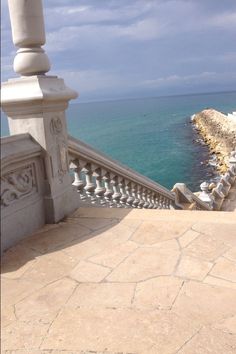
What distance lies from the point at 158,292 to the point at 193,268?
485 mm

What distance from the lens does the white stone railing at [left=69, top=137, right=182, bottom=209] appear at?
4754 millimetres

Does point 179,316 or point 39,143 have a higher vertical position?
point 39,143

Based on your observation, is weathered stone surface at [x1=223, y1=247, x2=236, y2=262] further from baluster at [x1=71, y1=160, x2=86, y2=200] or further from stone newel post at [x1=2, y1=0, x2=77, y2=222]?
baluster at [x1=71, y1=160, x2=86, y2=200]

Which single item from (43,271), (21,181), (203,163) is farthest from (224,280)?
(203,163)

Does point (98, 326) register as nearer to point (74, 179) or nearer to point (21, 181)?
point (21, 181)

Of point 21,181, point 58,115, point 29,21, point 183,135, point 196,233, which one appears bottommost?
point 183,135

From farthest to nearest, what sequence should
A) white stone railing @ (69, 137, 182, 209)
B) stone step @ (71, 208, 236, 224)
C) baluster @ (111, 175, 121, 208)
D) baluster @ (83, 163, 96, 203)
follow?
baluster @ (111, 175, 121, 208)
baluster @ (83, 163, 96, 203)
white stone railing @ (69, 137, 182, 209)
stone step @ (71, 208, 236, 224)

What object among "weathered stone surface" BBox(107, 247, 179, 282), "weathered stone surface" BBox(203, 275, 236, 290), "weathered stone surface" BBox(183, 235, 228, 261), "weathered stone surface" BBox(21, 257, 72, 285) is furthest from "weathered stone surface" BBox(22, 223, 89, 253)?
"weathered stone surface" BBox(203, 275, 236, 290)

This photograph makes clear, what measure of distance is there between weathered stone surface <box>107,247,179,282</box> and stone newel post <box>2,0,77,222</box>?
→ 48.0 inches

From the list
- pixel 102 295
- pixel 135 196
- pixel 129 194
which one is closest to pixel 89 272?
pixel 102 295

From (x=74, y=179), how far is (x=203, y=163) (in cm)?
3128

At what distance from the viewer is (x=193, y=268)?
2867mm

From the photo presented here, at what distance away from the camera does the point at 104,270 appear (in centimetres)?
285

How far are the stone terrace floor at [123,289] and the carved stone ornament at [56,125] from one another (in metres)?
1.07
